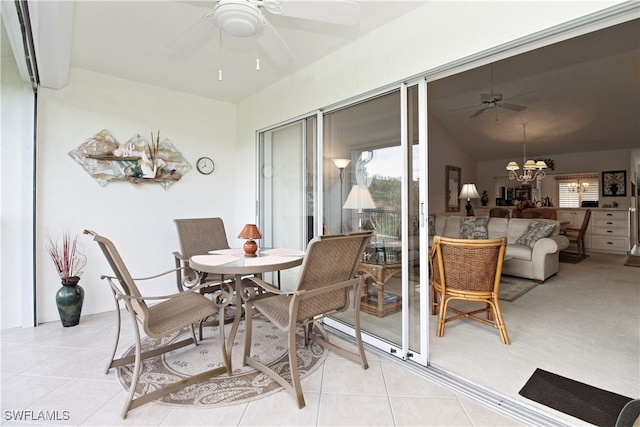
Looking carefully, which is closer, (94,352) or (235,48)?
(94,352)

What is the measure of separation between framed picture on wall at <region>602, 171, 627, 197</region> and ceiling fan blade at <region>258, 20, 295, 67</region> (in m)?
8.84

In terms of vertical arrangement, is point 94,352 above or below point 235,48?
below

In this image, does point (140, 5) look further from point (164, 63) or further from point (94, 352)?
point (94, 352)

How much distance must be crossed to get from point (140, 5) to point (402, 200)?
2.42 m

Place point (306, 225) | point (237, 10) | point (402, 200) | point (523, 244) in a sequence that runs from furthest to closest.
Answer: point (523, 244) → point (306, 225) → point (402, 200) → point (237, 10)

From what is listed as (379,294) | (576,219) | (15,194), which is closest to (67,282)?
(15,194)

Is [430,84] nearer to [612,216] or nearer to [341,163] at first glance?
[341,163]

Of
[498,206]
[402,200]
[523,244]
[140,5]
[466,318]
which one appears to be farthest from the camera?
[498,206]

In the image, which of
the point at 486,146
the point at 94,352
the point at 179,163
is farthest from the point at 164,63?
the point at 486,146

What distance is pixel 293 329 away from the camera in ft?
6.07

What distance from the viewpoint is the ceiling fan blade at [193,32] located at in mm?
1756

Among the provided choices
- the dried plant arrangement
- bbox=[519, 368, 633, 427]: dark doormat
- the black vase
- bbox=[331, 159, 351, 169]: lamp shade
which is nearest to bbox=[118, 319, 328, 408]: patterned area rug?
the black vase

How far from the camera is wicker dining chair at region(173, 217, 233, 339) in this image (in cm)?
307

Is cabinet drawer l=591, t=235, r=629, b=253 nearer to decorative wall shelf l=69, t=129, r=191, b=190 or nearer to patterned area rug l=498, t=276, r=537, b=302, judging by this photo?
patterned area rug l=498, t=276, r=537, b=302
